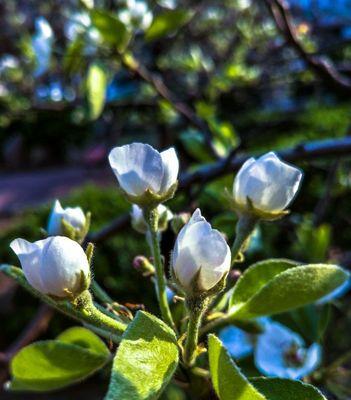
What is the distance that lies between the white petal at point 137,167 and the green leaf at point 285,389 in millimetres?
163

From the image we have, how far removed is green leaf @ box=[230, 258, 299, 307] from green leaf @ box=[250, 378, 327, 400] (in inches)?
4.5

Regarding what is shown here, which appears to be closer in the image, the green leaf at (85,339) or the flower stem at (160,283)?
the flower stem at (160,283)

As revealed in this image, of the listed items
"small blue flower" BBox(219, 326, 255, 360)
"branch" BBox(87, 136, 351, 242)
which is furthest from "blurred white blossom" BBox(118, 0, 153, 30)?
"small blue flower" BBox(219, 326, 255, 360)

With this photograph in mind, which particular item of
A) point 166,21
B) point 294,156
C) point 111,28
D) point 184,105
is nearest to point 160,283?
point 294,156

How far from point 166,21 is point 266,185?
753 millimetres

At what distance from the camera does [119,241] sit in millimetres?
2650

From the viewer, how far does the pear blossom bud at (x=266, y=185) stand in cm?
48

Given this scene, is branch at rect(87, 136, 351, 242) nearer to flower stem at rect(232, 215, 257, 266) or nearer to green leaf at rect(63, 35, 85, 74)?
flower stem at rect(232, 215, 257, 266)

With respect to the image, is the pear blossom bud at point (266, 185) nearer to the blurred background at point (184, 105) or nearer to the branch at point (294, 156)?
the blurred background at point (184, 105)

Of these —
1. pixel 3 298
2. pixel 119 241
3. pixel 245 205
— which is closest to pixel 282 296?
pixel 245 205

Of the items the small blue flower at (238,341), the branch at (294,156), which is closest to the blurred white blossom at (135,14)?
the branch at (294,156)

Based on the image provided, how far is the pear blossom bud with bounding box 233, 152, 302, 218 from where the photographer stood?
0.48m

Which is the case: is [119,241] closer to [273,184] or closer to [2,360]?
[2,360]

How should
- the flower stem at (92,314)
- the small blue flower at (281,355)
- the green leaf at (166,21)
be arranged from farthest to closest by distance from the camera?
the green leaf at (166,21), the small blue flower at (281,355), the flower stem at (92,314)
